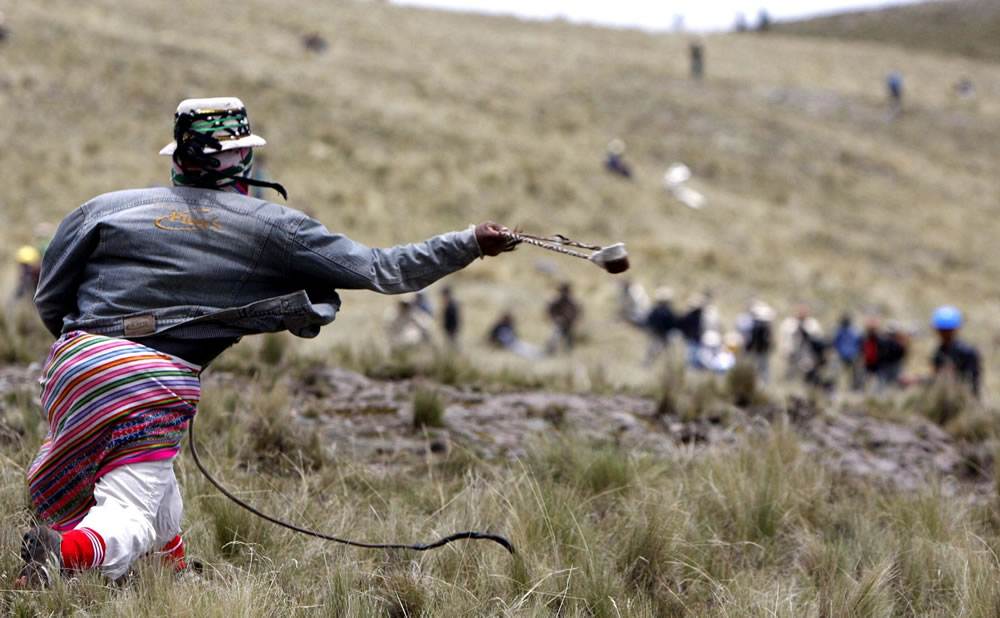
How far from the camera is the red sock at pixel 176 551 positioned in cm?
343

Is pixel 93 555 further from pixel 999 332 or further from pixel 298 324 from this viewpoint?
pixel 999 332

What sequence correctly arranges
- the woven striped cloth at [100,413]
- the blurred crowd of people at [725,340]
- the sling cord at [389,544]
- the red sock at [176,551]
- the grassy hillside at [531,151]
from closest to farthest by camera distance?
the woven striped cloth at [100,413]
the red sock at [176,551]
the sling cord at [389,544]
the blurred crowd of people at [725,340]
the grassy hillside at [531,151]

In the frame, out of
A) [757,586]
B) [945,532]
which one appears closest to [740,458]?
[945,532]

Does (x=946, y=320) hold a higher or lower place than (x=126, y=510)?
lower

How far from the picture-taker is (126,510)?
3.01 meters

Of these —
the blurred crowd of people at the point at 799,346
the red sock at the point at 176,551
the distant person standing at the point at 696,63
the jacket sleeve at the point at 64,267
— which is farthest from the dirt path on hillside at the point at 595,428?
the distant person standing at the point at 696,63

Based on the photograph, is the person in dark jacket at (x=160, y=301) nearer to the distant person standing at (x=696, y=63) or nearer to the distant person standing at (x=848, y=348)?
the distant person standing at (x=848, y=348)

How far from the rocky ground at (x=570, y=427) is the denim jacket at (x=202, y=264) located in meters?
1.90

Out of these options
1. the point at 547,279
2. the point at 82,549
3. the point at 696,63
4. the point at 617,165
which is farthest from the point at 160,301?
the point at 696,63

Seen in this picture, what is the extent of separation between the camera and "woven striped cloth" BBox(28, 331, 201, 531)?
3049mm

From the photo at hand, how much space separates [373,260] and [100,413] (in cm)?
104

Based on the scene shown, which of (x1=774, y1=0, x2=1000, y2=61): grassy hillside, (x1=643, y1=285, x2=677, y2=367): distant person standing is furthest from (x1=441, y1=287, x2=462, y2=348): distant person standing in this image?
(x1=774, y1=0, x2=1000, y2=61): grassy hillside

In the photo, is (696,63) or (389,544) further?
(696,63)

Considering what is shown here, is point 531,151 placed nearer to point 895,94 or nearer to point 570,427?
point 895,94
